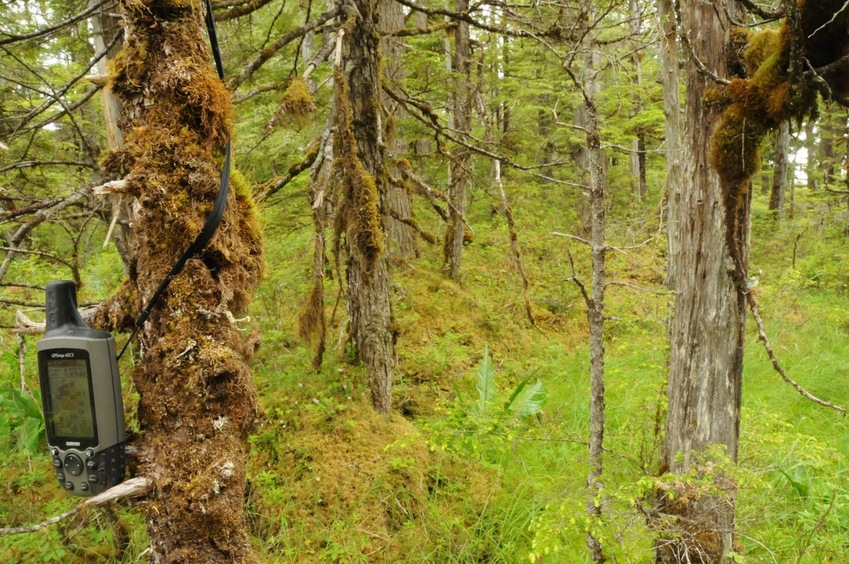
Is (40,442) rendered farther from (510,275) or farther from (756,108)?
(510,275)

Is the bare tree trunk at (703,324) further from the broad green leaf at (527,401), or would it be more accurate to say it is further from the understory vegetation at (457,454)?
the broad green leaf at (527,401)

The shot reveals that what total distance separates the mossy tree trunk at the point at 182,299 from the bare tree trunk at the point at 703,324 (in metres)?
2.47

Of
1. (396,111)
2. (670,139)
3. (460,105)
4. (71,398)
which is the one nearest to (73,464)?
(71,398)

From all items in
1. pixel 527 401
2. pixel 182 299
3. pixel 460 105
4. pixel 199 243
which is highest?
pixel 460 105

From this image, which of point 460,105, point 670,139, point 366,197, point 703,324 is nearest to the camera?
point 703,324

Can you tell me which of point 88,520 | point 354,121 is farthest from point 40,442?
point 354,121

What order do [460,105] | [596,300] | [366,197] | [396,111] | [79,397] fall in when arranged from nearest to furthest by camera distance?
[79,397], [596,300], [366,197], [396,111], [460,105]

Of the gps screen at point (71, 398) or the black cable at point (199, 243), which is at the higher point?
the black cable at point (199, 243)

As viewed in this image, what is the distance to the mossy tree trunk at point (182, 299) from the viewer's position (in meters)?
1.41

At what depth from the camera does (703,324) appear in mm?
2900

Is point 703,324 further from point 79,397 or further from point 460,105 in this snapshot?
point 460,105

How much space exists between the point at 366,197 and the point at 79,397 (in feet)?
8.79

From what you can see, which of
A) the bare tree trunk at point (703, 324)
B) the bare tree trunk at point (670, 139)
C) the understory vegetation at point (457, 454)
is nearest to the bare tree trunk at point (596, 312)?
the understory vegetation at point (457, 454)

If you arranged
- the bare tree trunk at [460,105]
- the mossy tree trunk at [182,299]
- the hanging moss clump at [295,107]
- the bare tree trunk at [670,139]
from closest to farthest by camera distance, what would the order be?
the mossy tree trunk at [182,299] → the hanging moss clump at [295,107] → the bare tree trunk at [670,139] → the bare tree trunk at [460,105]
